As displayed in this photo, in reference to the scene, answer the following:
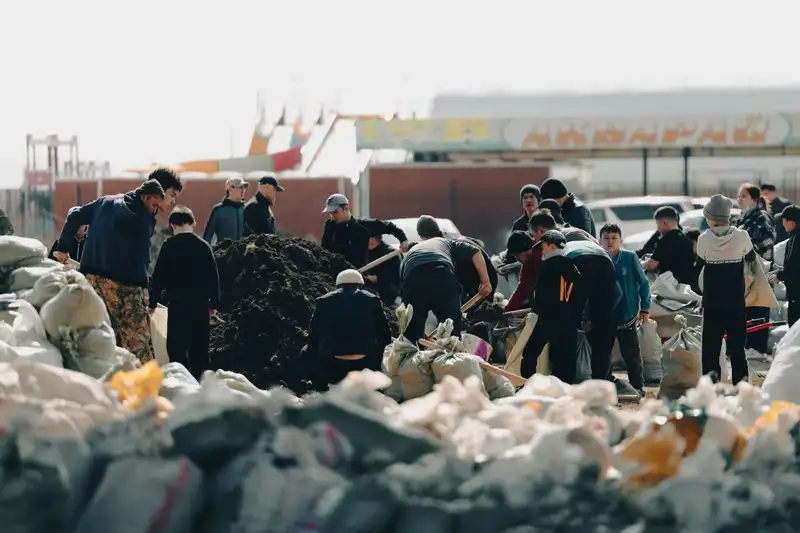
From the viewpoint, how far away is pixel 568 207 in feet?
41.4

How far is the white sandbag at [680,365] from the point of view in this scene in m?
10.9

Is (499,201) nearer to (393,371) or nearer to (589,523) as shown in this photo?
(393,371)

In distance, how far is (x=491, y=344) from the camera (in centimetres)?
1243

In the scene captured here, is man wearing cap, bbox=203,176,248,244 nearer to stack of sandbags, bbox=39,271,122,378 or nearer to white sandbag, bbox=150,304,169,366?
white sandbag, bbox=150,304,169,366

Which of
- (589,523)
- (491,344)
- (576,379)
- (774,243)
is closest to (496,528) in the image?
(589,523)

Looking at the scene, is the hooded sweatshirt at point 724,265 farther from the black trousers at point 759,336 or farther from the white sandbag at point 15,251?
the white sandbag at point 15,251

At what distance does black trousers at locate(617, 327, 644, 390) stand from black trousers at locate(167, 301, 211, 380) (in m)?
3.30

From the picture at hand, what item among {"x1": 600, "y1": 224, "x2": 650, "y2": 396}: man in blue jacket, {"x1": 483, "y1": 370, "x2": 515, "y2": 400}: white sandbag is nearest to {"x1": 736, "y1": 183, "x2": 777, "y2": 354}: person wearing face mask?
{"x1": 600, "y1": 224, "x2": 650, "y2": 396}: man in blue jacket

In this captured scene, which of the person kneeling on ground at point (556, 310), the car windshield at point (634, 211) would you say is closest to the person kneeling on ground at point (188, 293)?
the person kneeling on ground at point (556, 310)

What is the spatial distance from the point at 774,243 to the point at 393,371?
208 inches

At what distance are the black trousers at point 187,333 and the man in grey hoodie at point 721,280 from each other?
3.43 metres

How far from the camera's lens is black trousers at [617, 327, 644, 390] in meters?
→ 11.6

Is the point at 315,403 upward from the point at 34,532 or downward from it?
upward

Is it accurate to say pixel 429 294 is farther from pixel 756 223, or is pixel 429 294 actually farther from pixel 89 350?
pixel 89 350
